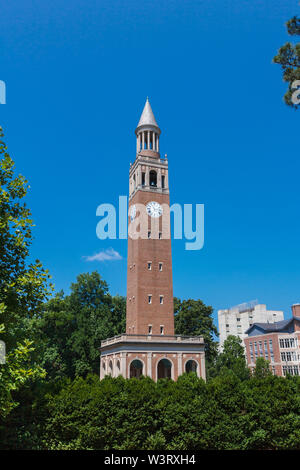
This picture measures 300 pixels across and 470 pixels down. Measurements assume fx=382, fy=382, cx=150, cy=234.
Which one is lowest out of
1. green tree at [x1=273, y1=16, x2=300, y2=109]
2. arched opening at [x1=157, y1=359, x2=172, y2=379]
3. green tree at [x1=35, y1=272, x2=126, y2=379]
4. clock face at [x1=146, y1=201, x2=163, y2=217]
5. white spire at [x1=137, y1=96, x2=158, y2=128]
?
arched opening at [x1=157, y1=359, x2=172, y2=379]

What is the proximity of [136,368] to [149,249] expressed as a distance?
16.1 m

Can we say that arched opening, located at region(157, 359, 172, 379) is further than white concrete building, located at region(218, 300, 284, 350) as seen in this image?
No

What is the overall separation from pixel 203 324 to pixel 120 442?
47.7 m

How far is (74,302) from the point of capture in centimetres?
5869

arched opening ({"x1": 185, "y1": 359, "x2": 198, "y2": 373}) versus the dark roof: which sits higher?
the dark roof

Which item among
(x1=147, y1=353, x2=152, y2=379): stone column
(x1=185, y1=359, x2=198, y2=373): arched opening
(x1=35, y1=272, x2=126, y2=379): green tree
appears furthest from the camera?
(x1=35, y1=272, x2=126, y2=379): green tree

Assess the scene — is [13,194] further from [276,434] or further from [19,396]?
[276,434]

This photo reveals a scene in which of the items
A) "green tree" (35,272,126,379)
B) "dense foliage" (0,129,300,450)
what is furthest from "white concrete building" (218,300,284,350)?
"dense foliage" (0,129,300,450)

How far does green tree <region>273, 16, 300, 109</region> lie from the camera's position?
1659 cm

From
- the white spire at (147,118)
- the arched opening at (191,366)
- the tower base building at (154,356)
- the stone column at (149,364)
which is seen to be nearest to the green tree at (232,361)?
the arched opening at (191,366)

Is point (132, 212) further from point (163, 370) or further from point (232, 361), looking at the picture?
point (232, 361)

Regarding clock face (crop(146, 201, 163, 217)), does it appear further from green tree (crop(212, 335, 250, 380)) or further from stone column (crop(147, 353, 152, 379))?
green tree (crop(212, 335, 250, 380))

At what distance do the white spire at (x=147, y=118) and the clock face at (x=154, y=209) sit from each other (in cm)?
1397

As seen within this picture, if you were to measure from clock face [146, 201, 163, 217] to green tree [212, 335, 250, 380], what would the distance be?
2571cm
